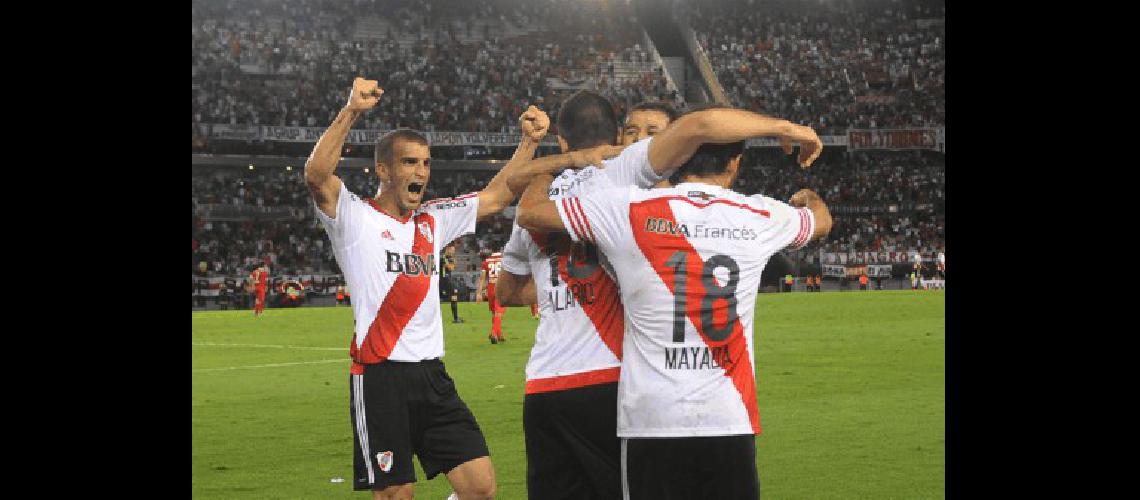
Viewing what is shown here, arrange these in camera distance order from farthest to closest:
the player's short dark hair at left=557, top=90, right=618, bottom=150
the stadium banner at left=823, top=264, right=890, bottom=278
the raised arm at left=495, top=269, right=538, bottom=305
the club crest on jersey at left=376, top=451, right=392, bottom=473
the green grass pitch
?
the stadium banner at left=823, top=264, right=890, bottom=278
the green grass pitch
the club crest on jersey at left=376, top=451, right=392, bottom=473
the raised arm at left=495, top=269, right=538, bottom=305
the player's short dark hair at left=557, top=90, right=618, bottom=150

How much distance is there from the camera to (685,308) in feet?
14.2

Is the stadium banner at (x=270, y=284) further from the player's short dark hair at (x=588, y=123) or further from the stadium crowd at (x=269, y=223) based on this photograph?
the player's short dark hair at (x=588, y=123)

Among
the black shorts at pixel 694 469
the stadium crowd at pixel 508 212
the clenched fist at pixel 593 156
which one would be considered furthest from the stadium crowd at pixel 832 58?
the black shorts at pixel 694 469

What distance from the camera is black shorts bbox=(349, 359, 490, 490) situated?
6.18 meters

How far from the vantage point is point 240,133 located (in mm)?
50000

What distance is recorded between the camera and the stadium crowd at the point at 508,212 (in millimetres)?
48000

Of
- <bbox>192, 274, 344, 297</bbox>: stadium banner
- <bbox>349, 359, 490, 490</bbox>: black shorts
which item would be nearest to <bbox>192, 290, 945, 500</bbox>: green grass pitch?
<bbox>349, 359, 490, 490</bbox>: black shorts

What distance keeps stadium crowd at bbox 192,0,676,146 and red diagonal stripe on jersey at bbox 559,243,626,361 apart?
47.0m

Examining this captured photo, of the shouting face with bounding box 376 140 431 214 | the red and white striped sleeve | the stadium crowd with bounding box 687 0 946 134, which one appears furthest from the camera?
the stadium crowd with bounding box 687 0 946 134

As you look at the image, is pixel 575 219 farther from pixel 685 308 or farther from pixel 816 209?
pixel 816 209

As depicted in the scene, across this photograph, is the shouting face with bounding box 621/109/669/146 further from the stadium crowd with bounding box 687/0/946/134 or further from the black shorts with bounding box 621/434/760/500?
the stadium crowd with bounding box 687/0/946/134

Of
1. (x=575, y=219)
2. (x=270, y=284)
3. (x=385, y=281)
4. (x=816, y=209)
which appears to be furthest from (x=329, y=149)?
(x=270, y=284)

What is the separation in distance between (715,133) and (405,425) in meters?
A: 2.78
